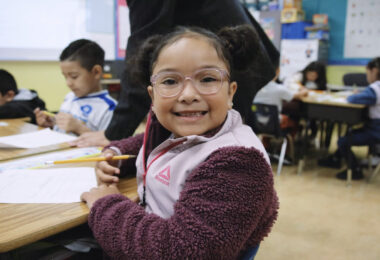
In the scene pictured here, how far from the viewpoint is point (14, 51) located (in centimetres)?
417

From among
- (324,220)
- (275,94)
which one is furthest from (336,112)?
(324,220)

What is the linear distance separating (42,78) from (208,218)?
4.56m

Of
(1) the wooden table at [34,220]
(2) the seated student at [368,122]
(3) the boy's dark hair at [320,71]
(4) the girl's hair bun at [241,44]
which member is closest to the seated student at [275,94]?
(2) the seated student at [368,122]

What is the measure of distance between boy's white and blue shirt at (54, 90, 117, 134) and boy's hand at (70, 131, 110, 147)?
49 cm

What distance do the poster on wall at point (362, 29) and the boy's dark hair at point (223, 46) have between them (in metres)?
5.71

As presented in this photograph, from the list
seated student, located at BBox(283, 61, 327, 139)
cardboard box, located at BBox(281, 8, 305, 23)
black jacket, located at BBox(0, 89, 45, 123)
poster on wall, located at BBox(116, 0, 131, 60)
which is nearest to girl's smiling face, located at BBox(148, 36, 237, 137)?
black jacket, located at BBox(0, 89, 45, 123)

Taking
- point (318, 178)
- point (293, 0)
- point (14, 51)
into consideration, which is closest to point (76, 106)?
point (318, 178)

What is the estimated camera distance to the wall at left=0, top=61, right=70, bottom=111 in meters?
4.29

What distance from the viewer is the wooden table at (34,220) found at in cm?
65

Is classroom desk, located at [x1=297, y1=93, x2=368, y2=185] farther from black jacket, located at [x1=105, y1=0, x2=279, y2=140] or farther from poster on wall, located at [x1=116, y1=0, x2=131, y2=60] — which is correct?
poster on wall, located at [x1=116, y1=0, x2=131, y2=60]

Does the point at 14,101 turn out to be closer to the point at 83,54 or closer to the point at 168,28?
the point at 83,54

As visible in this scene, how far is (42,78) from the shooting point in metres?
4.59

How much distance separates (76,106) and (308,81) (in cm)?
364

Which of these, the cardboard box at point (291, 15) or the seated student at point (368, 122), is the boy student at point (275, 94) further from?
the cardboard box at point (291, 15)
